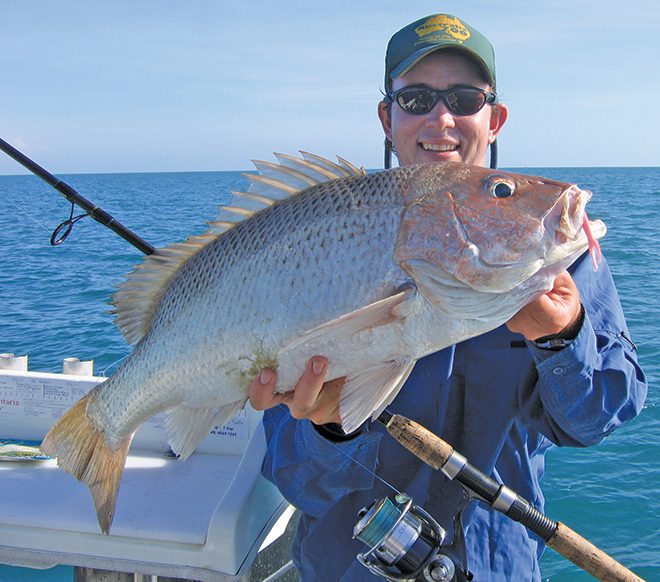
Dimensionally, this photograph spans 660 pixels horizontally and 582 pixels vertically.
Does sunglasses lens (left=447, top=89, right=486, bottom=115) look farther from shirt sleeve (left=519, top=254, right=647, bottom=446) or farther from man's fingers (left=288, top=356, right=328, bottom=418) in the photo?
man's fingers (left=288, top=356, right=328, bottom=418)

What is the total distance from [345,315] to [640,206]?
3893cm

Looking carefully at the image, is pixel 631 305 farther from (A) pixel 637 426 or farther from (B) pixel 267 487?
(B) pixel 267 487

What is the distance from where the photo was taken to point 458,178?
1.93 meters

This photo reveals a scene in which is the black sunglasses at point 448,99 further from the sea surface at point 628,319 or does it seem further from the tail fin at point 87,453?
the tail fin at point 87,453

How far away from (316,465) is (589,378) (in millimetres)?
988

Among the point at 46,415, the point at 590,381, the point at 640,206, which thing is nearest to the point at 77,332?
the point at 46,415

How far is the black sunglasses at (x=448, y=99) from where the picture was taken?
2598 mm

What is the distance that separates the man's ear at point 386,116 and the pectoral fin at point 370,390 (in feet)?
4.37

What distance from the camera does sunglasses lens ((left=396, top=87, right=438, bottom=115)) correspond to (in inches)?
103

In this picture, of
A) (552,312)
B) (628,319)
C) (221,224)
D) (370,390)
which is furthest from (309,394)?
(628,319)

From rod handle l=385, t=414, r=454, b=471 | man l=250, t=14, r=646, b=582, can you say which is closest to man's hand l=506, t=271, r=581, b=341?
man l=250, t=14, r=646, b=582

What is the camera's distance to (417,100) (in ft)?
8.64

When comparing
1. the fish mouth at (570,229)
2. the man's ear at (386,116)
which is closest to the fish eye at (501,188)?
the fish mouth at (570,229)

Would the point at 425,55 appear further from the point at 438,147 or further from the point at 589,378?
the point at 589,378
